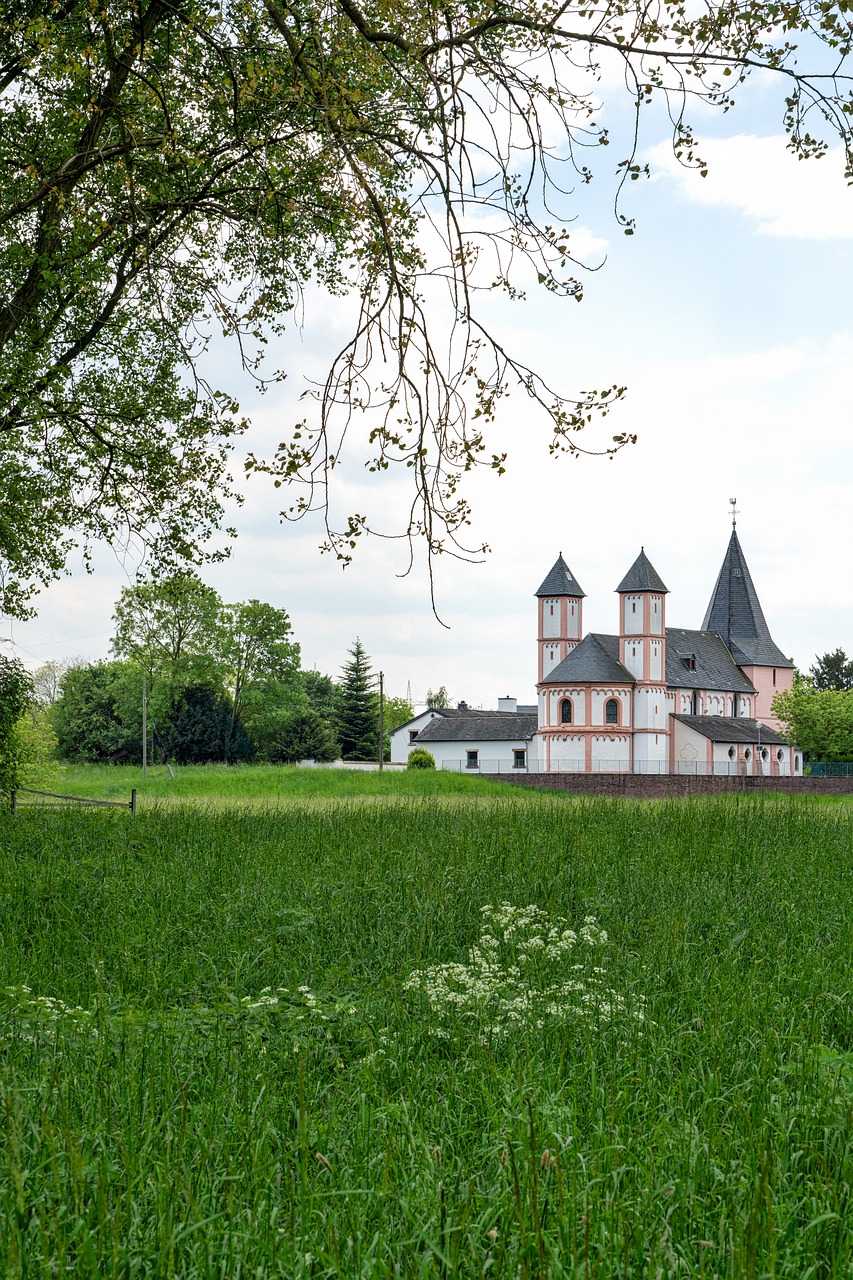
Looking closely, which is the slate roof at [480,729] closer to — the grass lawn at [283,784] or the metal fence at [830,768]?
the metal fence at [830,768]

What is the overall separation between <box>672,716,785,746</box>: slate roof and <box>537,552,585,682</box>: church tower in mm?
8861

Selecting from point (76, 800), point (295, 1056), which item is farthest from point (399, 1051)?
point (76, 800)

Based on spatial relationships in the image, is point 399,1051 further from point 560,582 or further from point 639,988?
point 560,582

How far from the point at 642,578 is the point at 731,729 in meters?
11.9

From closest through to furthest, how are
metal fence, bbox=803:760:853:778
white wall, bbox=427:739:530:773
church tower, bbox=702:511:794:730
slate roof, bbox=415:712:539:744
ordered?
1. metal fence, bbox=803:760:853:778
2. white wall, bbox=427:739:530:773
3. slate roof, bbox=415:712:539:744
4. church tower, bbox=702:511:794:730

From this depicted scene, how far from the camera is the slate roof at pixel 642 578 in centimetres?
6862

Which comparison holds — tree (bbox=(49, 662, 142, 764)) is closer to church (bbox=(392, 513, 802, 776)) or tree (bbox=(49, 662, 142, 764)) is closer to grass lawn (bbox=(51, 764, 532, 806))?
grass lawn (bbox=(51, 764, 532, 806))

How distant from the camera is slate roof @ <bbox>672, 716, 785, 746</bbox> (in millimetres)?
68625

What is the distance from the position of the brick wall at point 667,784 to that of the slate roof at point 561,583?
23.2 meters

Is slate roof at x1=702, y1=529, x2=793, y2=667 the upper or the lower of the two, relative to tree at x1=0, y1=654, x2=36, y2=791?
upper

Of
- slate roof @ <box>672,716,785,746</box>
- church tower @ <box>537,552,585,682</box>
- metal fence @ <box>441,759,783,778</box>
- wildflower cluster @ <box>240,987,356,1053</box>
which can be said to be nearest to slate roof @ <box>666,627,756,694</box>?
slate roof @ <box>672,716,785,746</box>

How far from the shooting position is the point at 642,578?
68.8 m

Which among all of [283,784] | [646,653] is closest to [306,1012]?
[283,784]

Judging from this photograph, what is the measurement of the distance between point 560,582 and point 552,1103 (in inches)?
2723
